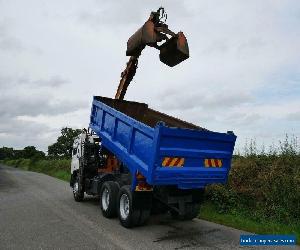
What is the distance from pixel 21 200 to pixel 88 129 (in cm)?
355

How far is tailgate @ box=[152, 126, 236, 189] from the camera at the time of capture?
796 cm

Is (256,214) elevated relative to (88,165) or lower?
lower

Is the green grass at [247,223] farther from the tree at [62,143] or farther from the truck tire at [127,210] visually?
the tree at [62,143]

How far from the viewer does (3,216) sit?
33.4 feet

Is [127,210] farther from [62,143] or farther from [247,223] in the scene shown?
[62,143]

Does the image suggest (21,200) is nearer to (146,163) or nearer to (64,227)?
(64,227)

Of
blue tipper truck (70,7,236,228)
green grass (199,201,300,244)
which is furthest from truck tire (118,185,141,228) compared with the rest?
green grass (199,201,300,244)

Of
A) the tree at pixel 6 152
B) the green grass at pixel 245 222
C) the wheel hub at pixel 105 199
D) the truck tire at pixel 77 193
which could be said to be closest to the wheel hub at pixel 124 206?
the wheel hub at pixel 105 199

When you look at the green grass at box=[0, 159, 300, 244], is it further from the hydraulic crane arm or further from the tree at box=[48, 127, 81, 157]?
the tree at box=[48, 127, 81, 157]

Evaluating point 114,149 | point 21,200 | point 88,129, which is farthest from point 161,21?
point 21,200

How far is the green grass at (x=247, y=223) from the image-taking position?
878cm

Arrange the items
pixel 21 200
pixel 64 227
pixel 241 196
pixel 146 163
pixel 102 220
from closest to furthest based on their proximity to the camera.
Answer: pixel 146 163, pixel 64 227, pixel 102 220, pixel 241 196, pixel 21 200

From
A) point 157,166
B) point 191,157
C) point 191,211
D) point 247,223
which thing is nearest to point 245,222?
point 247,223

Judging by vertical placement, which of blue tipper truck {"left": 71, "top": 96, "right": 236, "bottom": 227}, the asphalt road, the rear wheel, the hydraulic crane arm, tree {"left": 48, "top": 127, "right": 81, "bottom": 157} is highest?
tree {"left": 48, "top": 127, "right": 81, "bottom": 157}
